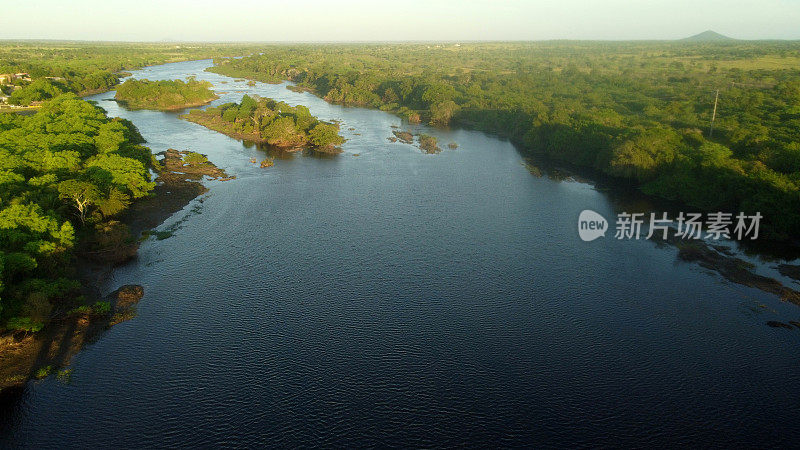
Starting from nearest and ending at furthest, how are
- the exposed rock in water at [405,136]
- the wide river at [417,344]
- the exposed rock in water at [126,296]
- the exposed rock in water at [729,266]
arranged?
1. the wide river at [417,344]
2. the exposed rock in water at [126,296]
3. the exposed rock in water at [729,266]
4. the exposed rock in water at [405,136]

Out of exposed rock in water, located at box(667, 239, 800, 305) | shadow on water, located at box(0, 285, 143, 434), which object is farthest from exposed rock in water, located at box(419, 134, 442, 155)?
shadow on water, located at box(0, 285, 143, 434)

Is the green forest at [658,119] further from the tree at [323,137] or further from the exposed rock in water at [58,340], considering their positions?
the exposed rock in water at [58,340]

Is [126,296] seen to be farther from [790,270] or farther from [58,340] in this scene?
[790,270]

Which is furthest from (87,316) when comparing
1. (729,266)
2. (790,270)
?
(790,270)

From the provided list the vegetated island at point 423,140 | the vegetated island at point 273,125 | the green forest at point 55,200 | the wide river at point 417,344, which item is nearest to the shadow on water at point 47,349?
the wide river at point 417,344

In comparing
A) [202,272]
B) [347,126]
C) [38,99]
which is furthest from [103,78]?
[202,272]

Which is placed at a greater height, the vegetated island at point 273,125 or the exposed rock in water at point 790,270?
the vegetated island at point 273,125

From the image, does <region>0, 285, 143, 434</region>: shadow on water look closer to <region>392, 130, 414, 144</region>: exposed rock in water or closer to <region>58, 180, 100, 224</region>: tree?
<region>58, 180, 100, 224</region>: tree
